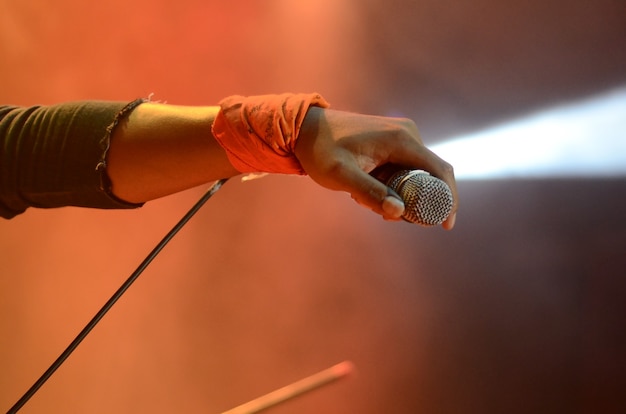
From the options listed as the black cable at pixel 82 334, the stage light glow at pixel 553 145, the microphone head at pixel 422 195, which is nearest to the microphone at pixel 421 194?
the microphone head at pixel 422 195

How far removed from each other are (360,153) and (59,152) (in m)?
0.36

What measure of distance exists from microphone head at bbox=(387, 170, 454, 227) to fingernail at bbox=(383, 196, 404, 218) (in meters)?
0.02

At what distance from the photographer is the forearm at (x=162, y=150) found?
0.67 m

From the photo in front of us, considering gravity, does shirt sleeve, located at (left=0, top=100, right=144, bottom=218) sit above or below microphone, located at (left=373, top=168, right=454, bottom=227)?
below

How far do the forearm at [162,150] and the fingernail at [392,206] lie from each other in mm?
210

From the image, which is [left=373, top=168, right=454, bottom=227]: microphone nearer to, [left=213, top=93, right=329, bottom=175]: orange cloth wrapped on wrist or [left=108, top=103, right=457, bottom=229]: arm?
[left=108, top=103, right=457, bottom=229]: arm

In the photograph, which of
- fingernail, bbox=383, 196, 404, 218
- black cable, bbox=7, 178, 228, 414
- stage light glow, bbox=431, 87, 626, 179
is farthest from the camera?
stage light glow, bbox=431, 87, 626, 179

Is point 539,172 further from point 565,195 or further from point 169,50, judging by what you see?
point 169,50

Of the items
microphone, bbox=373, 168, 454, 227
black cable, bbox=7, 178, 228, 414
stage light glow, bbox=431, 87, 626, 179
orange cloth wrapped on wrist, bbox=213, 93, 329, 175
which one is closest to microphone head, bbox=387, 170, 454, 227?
microphone, bbox=373, 168, 454, 227

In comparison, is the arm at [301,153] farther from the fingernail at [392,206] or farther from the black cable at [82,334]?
the black cable at [82,334]

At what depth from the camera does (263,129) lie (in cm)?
63

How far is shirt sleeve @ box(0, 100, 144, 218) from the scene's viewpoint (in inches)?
26.2

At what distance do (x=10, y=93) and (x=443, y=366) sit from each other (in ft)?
5.67

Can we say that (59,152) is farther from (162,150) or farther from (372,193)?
(372,193)
